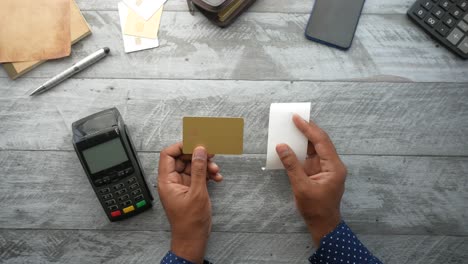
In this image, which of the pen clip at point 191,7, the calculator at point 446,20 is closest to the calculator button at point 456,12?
the calculator at point 446,20

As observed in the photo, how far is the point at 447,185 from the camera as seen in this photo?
2.69 ft

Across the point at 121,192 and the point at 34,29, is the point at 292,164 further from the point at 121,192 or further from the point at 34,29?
the point at 34,29

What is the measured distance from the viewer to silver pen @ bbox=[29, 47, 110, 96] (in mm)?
828

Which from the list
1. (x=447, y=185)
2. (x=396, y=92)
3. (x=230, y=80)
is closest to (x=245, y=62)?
(x=230, y=80)

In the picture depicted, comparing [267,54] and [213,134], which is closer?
[213,134]

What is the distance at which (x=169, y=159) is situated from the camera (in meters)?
0.78

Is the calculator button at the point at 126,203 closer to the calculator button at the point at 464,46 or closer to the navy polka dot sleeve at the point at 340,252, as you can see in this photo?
the navy polka dot sleeve at the point at 340,252

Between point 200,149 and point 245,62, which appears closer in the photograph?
point 200,149

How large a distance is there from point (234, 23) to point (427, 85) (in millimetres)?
417

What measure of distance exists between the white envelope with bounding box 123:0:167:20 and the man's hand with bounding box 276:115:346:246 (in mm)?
372

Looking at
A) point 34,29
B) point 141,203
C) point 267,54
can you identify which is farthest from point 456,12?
point 34,29

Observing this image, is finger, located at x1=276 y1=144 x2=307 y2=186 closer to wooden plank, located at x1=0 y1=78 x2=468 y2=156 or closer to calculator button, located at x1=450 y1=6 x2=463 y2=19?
wooden plank, located at x1=0 y1=78 x2=468 y2=156

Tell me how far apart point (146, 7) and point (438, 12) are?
1.98 ft

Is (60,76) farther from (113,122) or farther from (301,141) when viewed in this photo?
(301,141)
